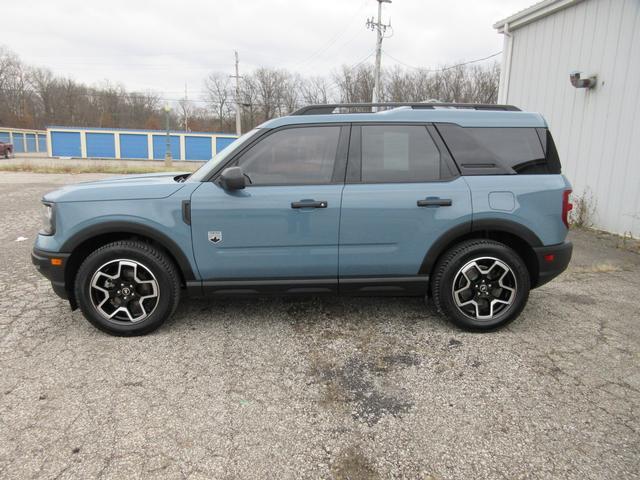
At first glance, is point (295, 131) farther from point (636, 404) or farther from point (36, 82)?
point (36, 82)

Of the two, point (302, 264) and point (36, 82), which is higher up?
point (36, 82)

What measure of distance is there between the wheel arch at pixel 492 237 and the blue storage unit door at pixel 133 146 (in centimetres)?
4637

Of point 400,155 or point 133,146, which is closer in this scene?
point 400,155

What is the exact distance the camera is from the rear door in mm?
3447

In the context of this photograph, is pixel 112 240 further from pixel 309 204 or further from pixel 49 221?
pixel 309 204

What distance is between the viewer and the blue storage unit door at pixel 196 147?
4547 cm

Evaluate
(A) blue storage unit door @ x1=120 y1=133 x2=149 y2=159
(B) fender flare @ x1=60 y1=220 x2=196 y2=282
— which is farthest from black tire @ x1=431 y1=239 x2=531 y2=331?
(A) blue storage unit door @ x1=120 y1=133 x2=149 y2=159

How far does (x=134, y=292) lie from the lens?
3.48 m

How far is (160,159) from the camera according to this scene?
150 feet

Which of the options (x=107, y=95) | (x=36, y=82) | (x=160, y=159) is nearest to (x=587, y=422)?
(x=160, y=159)

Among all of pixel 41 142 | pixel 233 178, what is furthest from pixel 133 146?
pixel 233 178

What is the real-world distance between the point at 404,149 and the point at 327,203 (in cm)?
80

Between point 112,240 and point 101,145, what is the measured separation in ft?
150

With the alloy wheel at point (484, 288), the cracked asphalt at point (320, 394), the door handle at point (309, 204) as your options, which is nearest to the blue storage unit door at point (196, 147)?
the cracked asphalt at point (320, 394)
